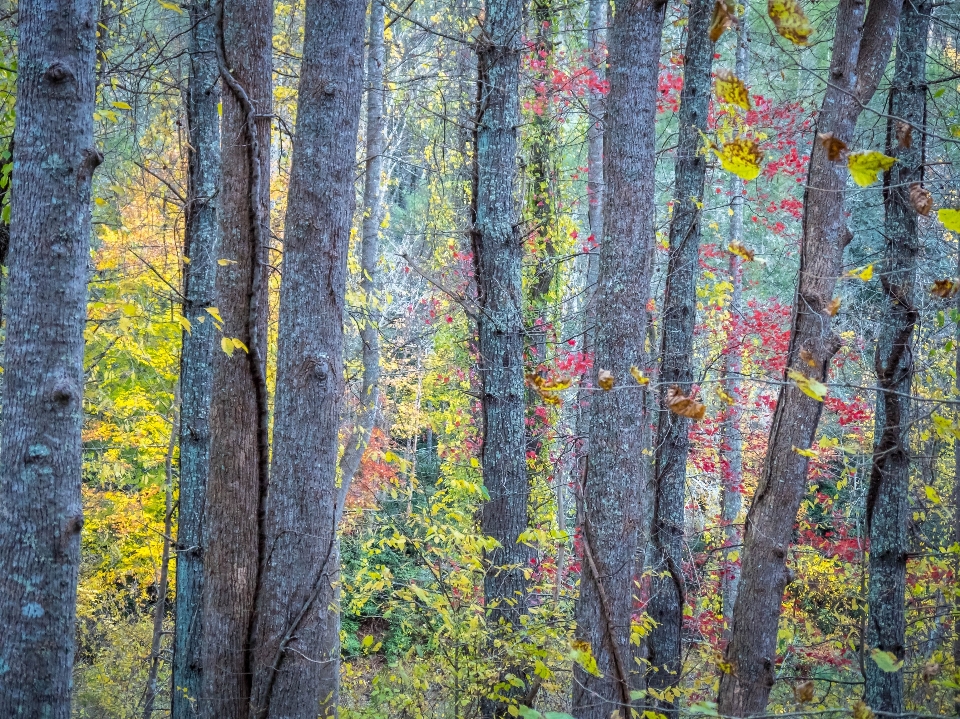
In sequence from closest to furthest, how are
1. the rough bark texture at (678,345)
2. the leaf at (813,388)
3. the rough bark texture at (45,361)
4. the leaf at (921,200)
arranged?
the leaf at (813,388) < the leaf at (921,200) < the rough bark texture at (45,361) < the rough bark texture at (678,345)

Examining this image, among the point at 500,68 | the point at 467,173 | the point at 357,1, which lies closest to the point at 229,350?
the point at 357,1

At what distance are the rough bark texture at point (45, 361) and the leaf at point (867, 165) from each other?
8.81ft

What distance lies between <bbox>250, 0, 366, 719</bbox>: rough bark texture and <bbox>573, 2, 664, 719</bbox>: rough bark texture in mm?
1531

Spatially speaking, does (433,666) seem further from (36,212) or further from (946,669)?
(36,212)

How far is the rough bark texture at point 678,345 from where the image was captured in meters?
6.81

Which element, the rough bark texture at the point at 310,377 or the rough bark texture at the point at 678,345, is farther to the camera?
the rough bark texture at the point at 678,345

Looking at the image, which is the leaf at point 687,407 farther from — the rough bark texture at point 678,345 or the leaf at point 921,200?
the rough bark texture at point 678,345

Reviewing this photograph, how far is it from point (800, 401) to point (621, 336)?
149 centimetres

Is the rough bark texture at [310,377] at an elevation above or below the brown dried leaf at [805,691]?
above

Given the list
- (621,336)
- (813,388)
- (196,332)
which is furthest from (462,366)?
(813,388)

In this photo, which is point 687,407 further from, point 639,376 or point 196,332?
point 196,332

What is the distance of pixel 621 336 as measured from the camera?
14.9 feet

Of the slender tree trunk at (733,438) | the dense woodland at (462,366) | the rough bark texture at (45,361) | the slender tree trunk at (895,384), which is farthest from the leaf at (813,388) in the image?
the slender tree trunk at (733,438)

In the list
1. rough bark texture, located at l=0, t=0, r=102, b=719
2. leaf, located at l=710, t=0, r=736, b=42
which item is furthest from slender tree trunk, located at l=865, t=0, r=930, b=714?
rough bark texture, located at l=0, t=0, r=102, b=719
